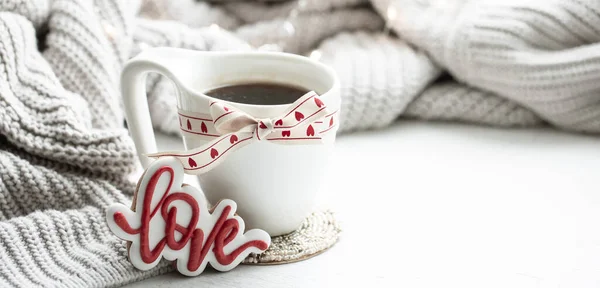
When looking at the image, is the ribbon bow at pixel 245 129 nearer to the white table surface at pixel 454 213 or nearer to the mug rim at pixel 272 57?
the mug rim at pixel 272 57

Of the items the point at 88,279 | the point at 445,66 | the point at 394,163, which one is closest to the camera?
the point at 88,279

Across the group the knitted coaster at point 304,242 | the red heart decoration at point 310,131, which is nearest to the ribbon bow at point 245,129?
the red heart decoration at point 310,131

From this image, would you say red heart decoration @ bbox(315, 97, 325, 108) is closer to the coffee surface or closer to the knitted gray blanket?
the coffee surface

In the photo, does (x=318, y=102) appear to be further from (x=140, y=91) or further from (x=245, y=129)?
(x=140, y=91)

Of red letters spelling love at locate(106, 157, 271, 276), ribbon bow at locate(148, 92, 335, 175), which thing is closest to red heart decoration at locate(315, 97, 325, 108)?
ribbon bow at locate(148, 92, 335, 175)

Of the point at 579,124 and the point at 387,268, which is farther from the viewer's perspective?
the point at 579,124

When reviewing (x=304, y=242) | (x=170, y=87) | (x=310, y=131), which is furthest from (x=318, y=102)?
(x=170, y=87)

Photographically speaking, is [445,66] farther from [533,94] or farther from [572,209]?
[572,209]

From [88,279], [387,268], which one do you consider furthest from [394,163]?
[88,279]
